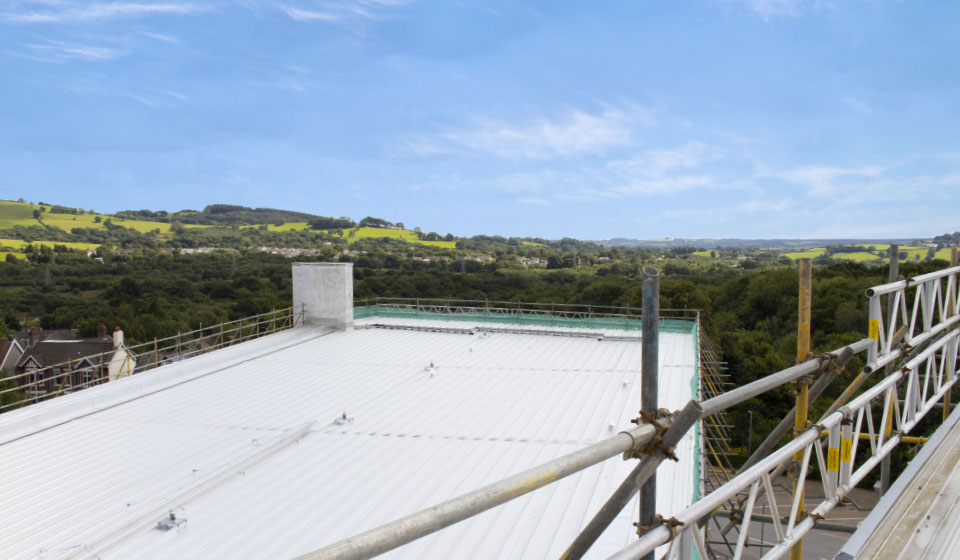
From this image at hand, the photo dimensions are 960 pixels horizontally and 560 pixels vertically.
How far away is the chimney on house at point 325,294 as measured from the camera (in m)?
18.5

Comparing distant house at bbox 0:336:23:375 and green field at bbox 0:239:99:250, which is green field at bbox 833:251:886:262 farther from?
green field at bbox 0:239:99:250

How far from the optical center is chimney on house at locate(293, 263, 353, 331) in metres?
18.5

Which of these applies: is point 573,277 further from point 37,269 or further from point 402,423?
point 37,269

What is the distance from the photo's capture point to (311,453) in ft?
29.8

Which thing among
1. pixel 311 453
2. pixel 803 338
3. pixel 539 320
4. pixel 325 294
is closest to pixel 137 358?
pixel 325 294

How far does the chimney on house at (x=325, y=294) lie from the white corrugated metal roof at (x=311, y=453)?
11.7ft

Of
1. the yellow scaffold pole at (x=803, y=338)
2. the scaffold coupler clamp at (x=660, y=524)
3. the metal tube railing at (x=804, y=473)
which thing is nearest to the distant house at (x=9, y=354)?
the yellow scaffold pole at (x=803, y=338)

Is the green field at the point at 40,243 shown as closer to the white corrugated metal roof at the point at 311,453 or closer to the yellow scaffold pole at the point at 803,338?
the white corrugated metal roof at the point at 311,453

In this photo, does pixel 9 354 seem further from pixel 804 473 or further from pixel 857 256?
pixel 857 256

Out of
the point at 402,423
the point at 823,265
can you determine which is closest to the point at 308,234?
the point at 823,265

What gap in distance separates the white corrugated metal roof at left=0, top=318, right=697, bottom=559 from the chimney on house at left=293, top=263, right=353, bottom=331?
355 centimetres

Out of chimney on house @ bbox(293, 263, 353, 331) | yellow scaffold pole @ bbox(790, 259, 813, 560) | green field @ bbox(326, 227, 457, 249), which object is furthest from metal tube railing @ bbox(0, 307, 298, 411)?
green field @ bbox(326, 227, 457, 249)

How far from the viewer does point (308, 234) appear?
106 m

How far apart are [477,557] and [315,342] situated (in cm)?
1185
